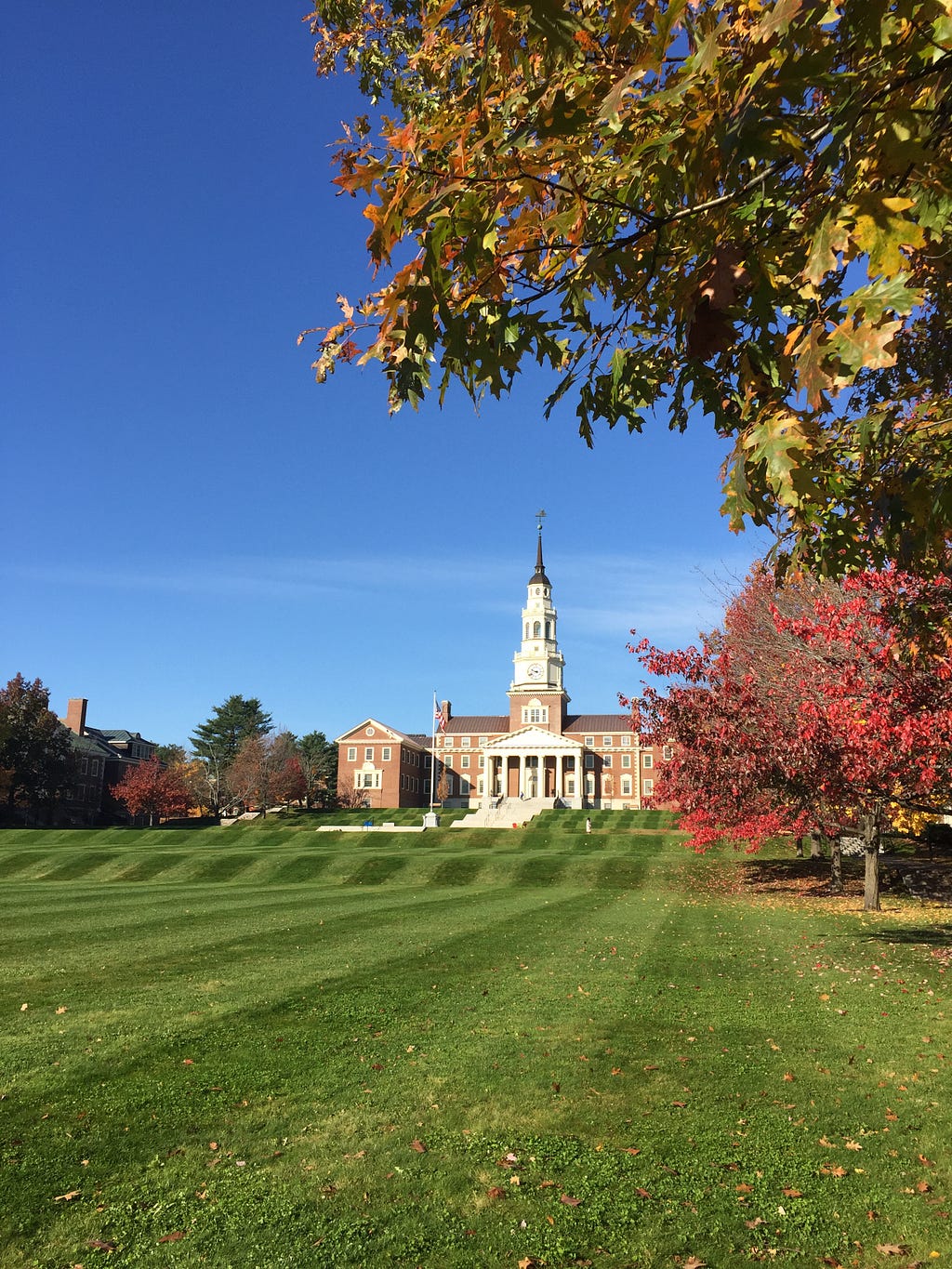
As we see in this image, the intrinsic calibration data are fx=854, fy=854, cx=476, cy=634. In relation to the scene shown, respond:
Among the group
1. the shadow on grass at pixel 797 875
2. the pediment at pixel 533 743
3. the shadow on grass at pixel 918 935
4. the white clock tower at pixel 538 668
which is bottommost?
the shadow on grass at pixel 797 875

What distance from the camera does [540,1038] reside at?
870 cm

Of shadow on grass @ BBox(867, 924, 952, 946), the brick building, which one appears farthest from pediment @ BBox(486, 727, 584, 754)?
shadow on grass @ BBox(867, 924, 952, 946)

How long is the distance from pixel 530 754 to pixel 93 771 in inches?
2091

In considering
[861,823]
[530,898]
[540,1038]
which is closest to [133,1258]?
[540,1038]

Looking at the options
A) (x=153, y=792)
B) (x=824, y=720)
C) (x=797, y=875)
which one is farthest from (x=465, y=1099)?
(x=153, y=792)

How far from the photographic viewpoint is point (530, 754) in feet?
339

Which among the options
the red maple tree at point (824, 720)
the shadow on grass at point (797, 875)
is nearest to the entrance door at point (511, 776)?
the shadow on grass at point (797, 875)

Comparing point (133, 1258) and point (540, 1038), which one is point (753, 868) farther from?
point (133, 1258)

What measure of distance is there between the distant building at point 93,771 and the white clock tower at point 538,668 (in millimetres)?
49478

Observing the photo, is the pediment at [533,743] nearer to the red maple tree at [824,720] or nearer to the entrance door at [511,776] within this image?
the entrance door at [511,776]

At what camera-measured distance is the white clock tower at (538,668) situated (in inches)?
4240

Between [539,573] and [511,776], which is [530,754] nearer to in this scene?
[511,776]

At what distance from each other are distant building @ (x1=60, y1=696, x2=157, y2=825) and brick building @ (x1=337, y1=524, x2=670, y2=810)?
2738 cm

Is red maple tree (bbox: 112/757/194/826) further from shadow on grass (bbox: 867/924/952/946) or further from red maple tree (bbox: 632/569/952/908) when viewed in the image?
shadow on grass (bbox: 867/924/952/946)
